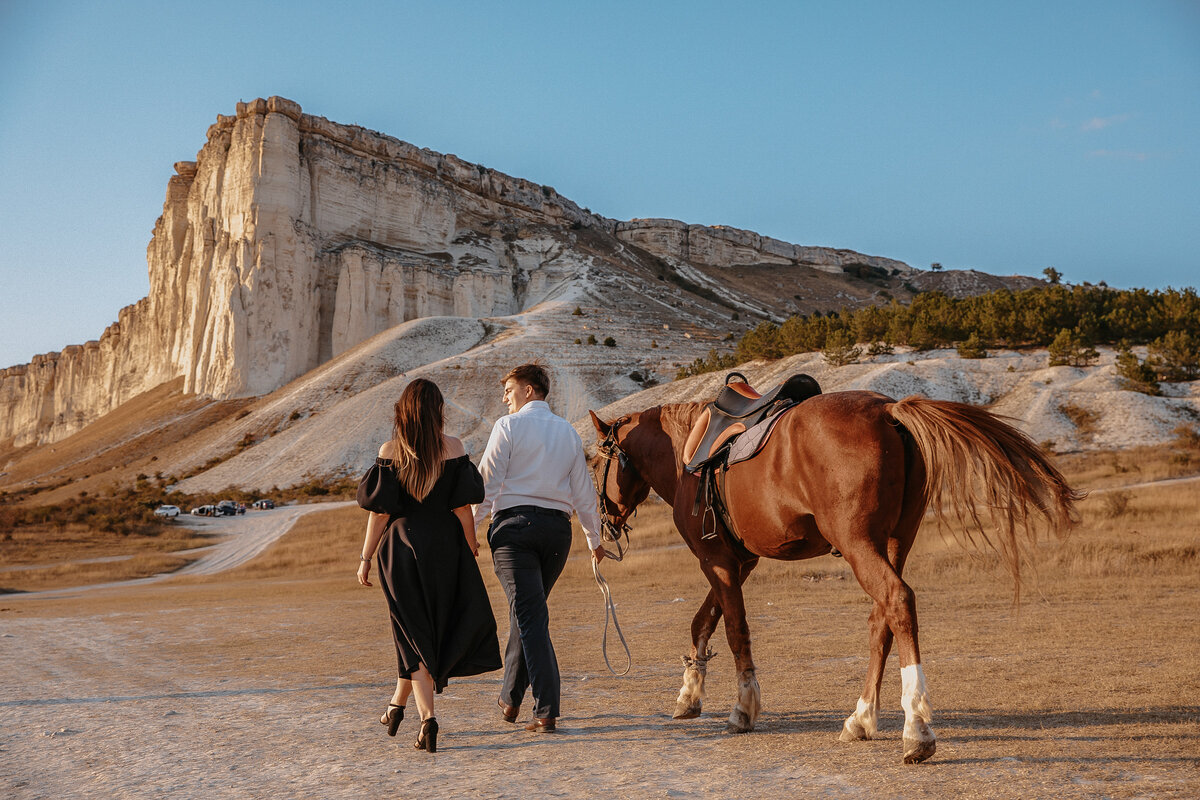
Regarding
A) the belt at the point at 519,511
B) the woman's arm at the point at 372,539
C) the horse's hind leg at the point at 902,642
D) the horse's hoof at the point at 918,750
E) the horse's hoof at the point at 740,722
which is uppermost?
the belt at the point at 519,511

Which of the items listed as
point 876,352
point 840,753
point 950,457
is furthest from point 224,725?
point 876,352

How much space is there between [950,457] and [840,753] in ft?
5.83

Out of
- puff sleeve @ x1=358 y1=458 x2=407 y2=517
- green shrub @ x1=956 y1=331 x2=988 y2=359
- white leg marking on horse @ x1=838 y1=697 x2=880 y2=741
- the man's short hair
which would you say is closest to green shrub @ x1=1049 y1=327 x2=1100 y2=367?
green shrub @ x1=956 y1=331 x2=988 y2=359

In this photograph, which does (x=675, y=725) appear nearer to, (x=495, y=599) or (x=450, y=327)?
(x=495, y=599)

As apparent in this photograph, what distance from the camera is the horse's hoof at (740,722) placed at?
18.4ft

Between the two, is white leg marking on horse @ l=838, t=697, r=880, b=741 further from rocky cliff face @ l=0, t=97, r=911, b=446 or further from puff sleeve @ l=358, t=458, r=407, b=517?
rocky cliff face @ l=0, t=97, r=911, b=446

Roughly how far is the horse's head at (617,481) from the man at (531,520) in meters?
1.03

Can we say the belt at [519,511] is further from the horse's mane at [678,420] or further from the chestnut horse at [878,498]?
the horse's mane at [678,420]

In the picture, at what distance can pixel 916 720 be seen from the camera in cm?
471

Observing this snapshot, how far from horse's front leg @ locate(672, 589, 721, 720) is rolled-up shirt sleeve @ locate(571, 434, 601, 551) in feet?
3.03

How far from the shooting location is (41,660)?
32.8 feet

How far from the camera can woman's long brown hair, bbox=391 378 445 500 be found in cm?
575

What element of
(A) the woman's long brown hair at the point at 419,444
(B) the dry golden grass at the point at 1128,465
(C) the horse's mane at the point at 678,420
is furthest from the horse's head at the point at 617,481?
(B) the dry golden grass at the point at 1128,465

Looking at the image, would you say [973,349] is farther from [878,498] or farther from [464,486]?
[464,486]
